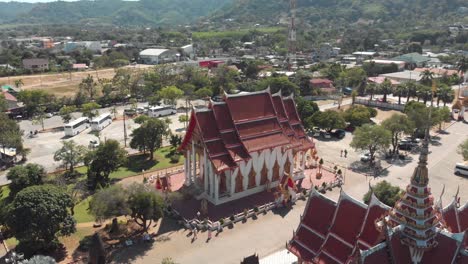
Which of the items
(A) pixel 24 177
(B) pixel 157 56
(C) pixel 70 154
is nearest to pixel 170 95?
(C) pixel 70 154

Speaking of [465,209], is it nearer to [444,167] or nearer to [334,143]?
[444,167]

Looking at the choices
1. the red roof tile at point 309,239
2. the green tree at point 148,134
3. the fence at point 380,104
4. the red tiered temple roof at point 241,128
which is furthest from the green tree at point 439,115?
the red roof tile at point 309,239

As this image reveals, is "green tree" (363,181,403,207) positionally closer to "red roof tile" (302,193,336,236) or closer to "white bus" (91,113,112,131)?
"red roof tile" (302,193,336,236)

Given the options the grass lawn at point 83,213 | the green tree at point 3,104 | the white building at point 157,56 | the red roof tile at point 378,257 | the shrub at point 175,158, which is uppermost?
the white building at point 157,56

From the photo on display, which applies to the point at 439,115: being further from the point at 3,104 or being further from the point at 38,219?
the point at 3,104

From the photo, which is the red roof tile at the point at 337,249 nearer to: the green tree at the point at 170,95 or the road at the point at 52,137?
the road at the point at 52,137

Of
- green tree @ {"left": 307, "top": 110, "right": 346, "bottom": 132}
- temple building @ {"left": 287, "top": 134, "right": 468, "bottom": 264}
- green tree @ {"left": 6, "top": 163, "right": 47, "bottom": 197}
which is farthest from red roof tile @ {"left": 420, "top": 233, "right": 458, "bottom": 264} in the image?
green tree @ {"left": 307, "top": 110, "right": 346, "bottom": 132}

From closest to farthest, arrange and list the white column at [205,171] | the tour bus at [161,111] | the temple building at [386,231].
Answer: the temple building at [386,231]
the white column at [205,171]
the tour bus at [161,111]
